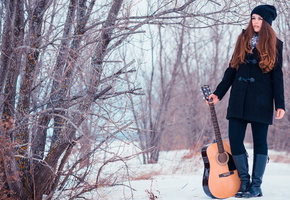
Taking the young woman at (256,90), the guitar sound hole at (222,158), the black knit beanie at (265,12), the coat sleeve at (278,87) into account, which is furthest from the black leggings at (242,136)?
the black knit beanie at (265,12)

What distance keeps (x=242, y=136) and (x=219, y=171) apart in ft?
1.32

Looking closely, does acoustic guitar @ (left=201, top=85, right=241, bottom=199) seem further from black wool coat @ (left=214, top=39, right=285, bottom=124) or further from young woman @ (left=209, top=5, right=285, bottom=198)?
black wool coat @ (left=214, top=39, right=285, bottom=124)

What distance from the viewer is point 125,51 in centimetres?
940

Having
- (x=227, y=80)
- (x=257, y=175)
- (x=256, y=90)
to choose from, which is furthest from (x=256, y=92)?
(x=257, y=175)

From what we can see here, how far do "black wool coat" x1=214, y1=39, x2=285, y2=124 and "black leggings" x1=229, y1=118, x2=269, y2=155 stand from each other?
92 millimetres

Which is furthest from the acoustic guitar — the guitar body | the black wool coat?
the black wool coat

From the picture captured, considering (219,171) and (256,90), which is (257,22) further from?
(219,171)

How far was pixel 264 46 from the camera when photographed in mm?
4051

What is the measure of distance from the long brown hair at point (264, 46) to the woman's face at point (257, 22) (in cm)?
3

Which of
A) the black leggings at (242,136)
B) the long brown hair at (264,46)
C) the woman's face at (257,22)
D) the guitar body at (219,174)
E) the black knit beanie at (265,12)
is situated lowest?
the guitar body at (219,174)

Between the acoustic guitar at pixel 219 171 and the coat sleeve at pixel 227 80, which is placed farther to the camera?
the coat sleeve at pixel 227 80

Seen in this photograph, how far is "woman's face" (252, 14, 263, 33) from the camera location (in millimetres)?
4070

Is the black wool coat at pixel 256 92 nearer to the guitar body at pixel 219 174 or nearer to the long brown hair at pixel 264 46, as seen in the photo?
the long brown hair at pixel 264 46

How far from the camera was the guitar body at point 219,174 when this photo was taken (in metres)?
4.16
